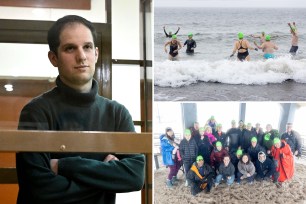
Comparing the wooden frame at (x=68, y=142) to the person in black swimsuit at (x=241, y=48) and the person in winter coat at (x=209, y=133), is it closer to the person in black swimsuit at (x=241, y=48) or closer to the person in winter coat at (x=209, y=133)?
the person in winter coat at (x=209, y=133)

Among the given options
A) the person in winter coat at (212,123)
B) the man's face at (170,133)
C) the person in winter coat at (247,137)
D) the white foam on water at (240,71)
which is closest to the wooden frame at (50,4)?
the white foam on water at (240,71)

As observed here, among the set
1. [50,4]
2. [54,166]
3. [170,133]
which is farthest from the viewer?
[170,133]

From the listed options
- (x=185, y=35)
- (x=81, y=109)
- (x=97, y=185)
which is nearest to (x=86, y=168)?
(x=97, y=185)

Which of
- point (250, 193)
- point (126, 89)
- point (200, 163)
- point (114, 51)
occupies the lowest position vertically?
point (250, 193)

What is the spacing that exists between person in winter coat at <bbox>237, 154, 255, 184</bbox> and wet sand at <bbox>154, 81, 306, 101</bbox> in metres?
0.25

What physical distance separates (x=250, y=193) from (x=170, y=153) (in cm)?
38

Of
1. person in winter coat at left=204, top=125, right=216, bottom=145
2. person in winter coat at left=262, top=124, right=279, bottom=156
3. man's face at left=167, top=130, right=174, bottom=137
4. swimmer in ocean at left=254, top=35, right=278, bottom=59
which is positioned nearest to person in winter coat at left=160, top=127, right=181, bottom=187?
man's face at left=167, top=130, right=174, bottom=137

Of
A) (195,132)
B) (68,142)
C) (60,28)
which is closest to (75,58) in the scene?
(60,28)

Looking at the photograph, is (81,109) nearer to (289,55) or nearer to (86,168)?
(86,168)

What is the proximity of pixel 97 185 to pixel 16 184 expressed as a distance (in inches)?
8.9

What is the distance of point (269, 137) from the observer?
183 centimetres

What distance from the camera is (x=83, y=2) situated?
1.35 m

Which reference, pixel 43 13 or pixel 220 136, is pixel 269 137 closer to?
pixel 220 136

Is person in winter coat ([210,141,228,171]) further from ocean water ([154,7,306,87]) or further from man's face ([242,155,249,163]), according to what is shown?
ocean water ([154,7,306,87])
